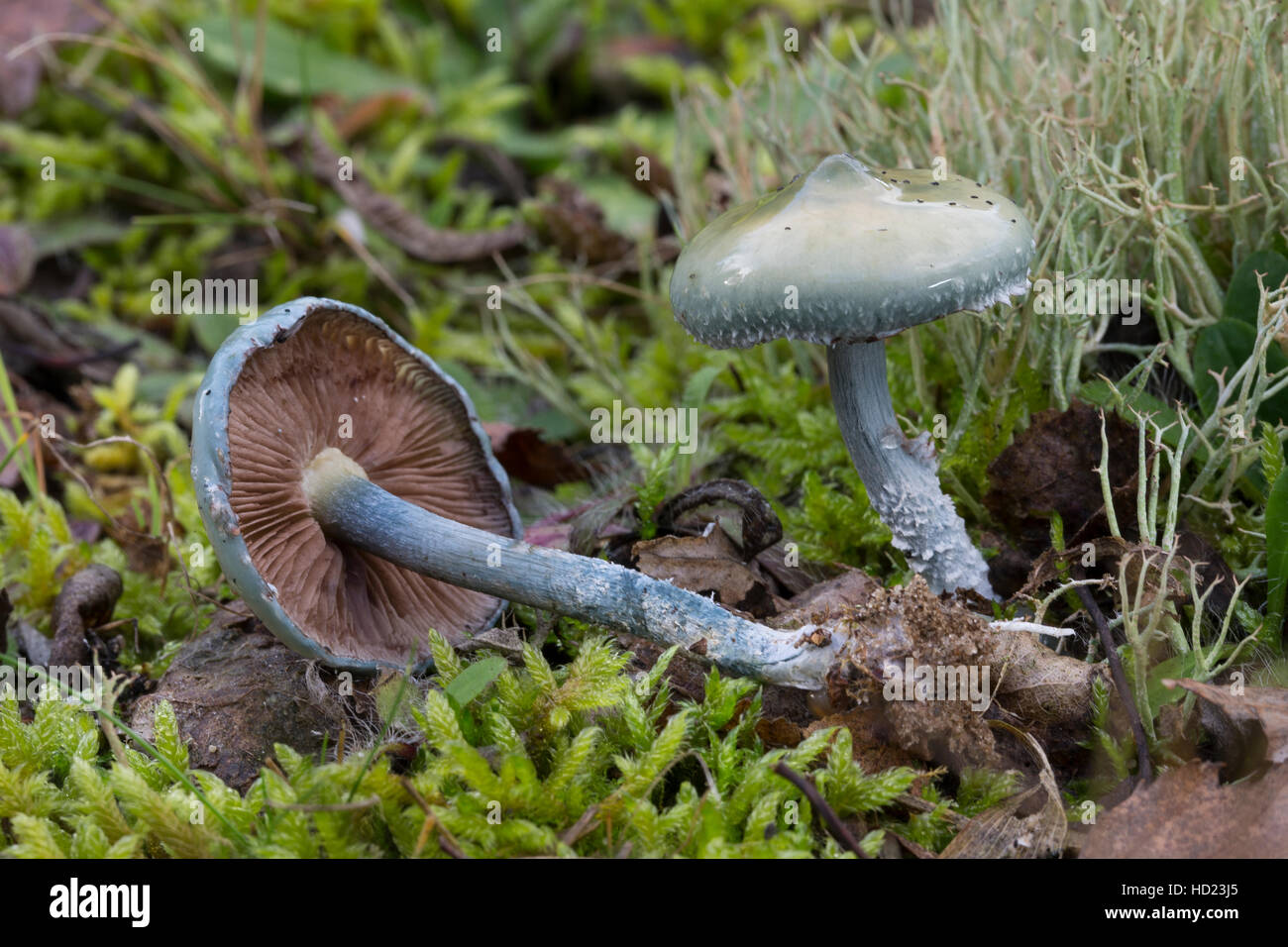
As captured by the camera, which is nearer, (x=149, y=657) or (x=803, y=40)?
(x=149, y=657)

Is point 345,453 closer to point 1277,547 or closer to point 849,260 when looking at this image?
point 849,260

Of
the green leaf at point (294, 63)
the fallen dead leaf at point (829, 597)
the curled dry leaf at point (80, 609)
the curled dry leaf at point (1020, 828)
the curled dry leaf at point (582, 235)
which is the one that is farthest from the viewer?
the green leaf at point (294, 63)

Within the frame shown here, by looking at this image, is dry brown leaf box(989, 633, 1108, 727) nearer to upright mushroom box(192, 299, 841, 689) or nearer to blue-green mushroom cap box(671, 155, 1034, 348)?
upright mushroom box(192, 299, 841, 689)

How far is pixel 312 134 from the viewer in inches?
151

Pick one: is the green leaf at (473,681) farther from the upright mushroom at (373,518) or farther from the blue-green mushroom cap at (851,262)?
the blue-green mushroom cap at (851,262)

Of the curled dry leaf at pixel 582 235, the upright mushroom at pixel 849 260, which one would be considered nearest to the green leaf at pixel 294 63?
the curled dry leaf at pixel 582 235

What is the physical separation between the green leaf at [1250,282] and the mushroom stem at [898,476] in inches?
29.7

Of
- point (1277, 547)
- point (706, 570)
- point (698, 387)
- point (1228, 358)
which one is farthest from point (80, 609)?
point (1228, 358)

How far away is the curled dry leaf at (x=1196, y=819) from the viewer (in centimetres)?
143

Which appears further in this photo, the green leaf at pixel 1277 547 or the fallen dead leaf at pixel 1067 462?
the fallen dead leaf at pixel 1067 462

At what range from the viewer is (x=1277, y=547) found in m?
1.76

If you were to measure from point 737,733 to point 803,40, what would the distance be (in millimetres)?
3905
